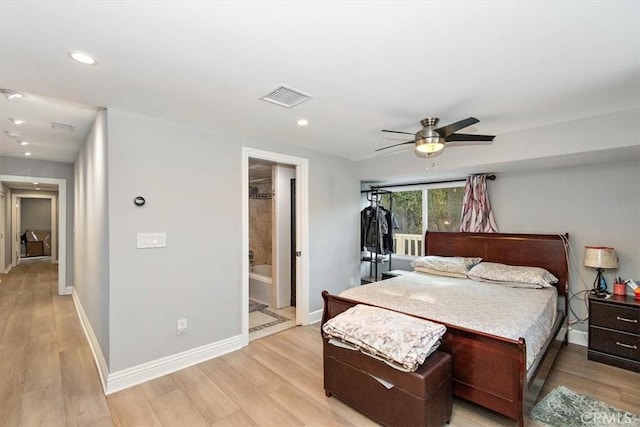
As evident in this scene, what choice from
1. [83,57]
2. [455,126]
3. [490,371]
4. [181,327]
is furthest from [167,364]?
[455,126]

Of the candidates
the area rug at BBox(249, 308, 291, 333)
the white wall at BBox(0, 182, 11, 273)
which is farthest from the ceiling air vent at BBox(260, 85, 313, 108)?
the white wall at BBox(0, 182, 11, 273)

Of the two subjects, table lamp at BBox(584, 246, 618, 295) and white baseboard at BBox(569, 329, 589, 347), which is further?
white baseboard at BBox(569, 329, 589, 347)

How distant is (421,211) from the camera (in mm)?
5047

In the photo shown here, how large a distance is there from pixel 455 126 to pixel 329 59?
1.27 meters

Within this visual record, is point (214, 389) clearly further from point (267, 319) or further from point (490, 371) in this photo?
point (490, 371)

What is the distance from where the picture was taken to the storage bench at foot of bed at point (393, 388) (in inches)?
72.7

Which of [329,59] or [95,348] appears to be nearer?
[329,59]

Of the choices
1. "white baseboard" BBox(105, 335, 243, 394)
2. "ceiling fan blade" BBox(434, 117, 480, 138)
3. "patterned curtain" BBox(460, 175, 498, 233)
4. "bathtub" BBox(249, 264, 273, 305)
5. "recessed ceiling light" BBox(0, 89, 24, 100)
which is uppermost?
"recessed ceiling light" BBox(0, 89, 24, 100)

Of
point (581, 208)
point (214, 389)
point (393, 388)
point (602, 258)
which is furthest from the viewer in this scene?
point (581, 208)

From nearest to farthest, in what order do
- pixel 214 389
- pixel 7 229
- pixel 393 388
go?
pixel 393 388
pixel 214 389
pixel 7 229

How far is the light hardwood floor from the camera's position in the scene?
218 cm

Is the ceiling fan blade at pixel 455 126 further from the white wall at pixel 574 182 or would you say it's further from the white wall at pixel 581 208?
the white wall at pixel 581 208

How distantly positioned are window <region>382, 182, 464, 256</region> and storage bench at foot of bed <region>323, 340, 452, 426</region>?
2.95 meters

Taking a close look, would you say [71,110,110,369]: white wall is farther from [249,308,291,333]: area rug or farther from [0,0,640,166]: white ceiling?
[249,308,291,333]: area rug
